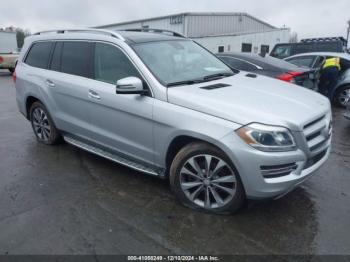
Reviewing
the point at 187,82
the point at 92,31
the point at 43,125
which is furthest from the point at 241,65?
the point at 43,125

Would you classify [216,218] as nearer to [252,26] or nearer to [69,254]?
[69,254]

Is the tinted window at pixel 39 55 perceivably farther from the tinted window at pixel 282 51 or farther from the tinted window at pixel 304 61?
the tinted window at pixel 282 51

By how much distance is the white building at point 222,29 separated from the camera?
2361cm

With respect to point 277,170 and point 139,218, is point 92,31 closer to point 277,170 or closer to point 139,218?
point 139,218

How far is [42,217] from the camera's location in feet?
10.7

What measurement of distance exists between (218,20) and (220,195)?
25.2 metres

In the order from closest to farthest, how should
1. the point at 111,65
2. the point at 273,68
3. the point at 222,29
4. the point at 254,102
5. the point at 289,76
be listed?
the point at 254,102 < the point at 111,65 < the point at 289,76 < the point at 273,68 < the point at 222,29

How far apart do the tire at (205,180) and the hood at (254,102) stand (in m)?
0.39

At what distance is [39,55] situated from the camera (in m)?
5.09

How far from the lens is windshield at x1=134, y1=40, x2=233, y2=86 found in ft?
11.8

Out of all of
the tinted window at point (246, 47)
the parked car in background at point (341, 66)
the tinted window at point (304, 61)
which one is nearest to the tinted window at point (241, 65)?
the parked car in background at point (341, 66)

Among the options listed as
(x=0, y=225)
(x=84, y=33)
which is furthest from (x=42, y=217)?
(x=84, y=33)

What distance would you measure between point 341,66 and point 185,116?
8.04 m

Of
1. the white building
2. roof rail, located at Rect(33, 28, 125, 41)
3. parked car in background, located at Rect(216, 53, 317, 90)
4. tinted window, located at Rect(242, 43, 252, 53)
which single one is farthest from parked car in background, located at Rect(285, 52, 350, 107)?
tinted window, located at Rect(242, 43, 252, 53)
